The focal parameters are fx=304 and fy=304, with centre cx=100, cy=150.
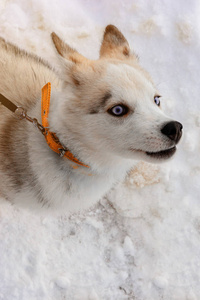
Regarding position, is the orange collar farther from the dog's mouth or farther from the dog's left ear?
the dog's left ear

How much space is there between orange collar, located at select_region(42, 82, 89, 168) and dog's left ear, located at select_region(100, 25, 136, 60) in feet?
1.63

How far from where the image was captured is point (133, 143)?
1.56 metres

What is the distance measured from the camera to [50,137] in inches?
66.7

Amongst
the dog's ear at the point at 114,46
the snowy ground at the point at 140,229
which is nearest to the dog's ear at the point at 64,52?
the dog's ear at the point at 114,46

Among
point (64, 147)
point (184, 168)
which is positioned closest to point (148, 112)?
point (64, 147)

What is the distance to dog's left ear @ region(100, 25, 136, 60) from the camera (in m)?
1.96

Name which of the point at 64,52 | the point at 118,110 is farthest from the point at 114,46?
the point at 118,110

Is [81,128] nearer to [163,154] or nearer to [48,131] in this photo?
[48,131]

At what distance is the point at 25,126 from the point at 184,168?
5.38 ft

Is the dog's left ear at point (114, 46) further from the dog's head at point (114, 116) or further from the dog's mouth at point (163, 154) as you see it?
the dog's mouth at point (163, 154)

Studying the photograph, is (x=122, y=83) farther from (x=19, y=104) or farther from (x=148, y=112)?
(x=19, y=104)

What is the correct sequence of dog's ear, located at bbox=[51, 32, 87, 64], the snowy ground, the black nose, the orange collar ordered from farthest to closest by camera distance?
the snowy ground
dog's ear, located at bbox=[51, 32, 87, 64]
the orange collar
the black nose

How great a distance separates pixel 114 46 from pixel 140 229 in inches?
62.7

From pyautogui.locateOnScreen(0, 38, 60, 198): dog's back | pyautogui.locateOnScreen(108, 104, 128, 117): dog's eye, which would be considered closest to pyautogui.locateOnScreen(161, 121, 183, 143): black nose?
pyautogui.locateOnScreen(108, 104, 128, 117): dog's eye
